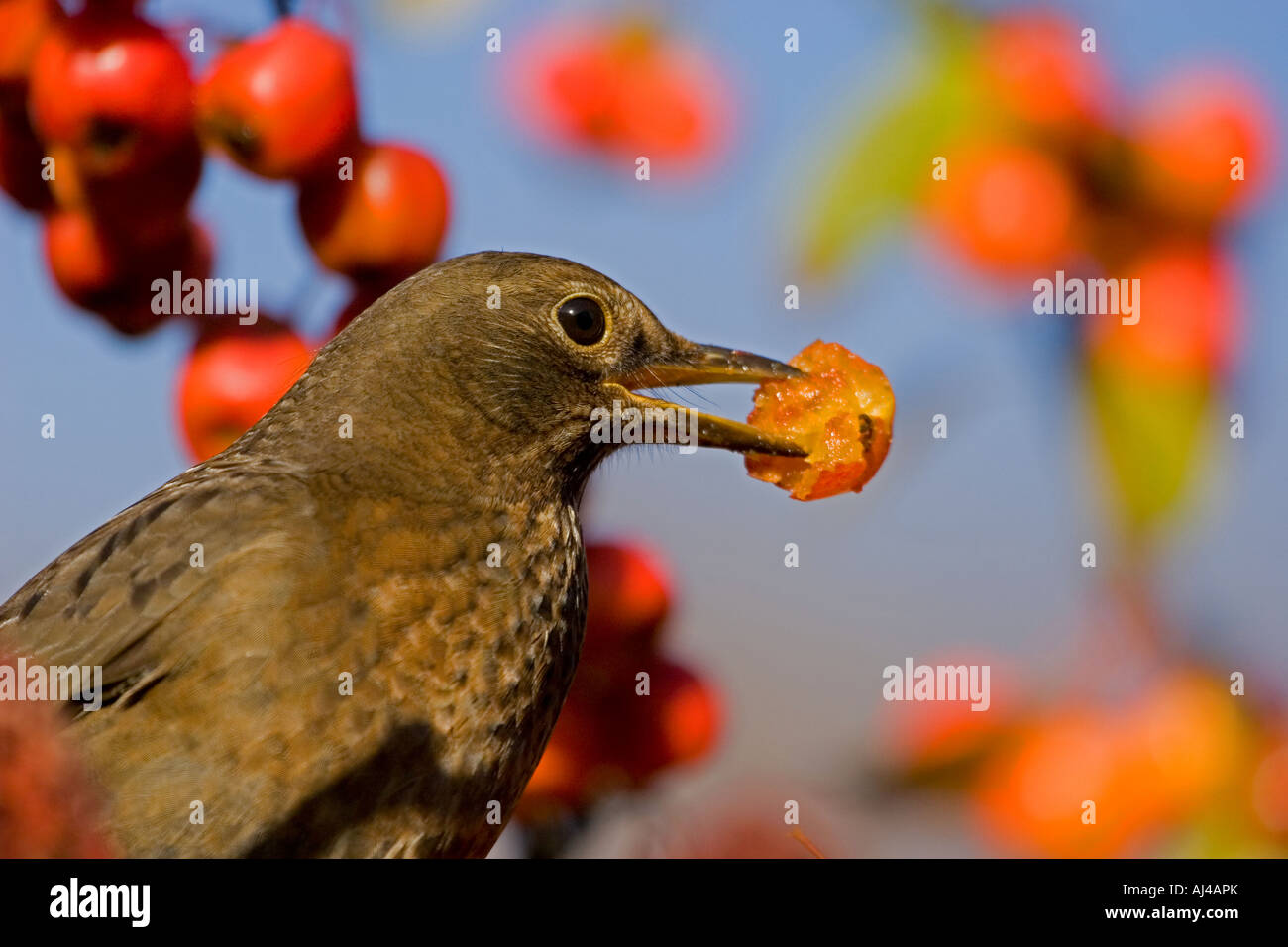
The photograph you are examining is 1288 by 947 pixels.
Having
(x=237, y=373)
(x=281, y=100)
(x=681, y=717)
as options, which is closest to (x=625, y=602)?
(x=681, y=717)

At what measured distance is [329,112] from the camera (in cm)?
267

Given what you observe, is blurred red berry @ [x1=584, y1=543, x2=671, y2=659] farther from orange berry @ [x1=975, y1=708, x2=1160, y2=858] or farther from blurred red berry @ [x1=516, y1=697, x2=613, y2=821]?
orange berry @ [x1=975, y1=708, x2=1160, y2=858]

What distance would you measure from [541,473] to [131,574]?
83 centimetres

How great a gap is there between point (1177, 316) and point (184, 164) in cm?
182

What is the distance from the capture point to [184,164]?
270 cm

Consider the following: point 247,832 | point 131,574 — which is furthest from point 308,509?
point 247,832

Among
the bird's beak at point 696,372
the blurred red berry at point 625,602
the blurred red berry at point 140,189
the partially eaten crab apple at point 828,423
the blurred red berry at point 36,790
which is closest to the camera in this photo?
the blurred red berry at point 36,790

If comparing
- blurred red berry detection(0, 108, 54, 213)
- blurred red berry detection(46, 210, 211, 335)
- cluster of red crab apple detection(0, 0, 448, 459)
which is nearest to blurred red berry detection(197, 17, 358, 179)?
cluster of red crab apple detection(0, 0, 448, 459)

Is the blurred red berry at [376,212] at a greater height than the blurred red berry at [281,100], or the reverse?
the blurred red berry at [281,100]

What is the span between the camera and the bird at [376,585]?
8.09 ft

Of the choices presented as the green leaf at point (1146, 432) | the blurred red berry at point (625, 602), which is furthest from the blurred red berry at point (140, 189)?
the green leaf at point (1146, 432)

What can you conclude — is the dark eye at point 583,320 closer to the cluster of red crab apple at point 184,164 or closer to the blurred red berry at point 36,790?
the cluster of red crab apple at point 184,164

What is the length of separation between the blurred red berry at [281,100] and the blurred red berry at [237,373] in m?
0.33

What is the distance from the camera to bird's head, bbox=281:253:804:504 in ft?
9.87
